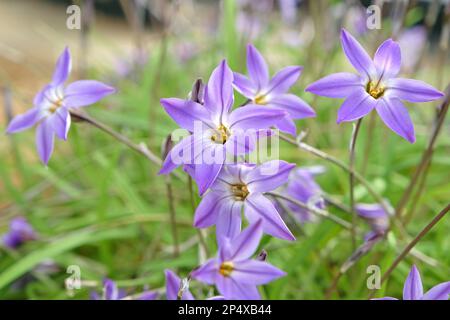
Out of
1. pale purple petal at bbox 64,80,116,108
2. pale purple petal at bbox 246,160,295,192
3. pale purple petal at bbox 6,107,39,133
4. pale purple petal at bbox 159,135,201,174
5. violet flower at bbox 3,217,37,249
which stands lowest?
violet flower at bbox 3,217,37,249

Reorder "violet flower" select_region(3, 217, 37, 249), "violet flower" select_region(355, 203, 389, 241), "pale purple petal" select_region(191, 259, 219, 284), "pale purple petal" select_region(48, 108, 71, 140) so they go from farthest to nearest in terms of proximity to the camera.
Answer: "violet flower" select_region(3, 217, 37, 249) → "violet flower" select_region(355, 203, 389, 241) → "pale purple petal" select_region(48, 108, 71, 140) → "pale purple petal" select_region(191, 259, 219, 284)

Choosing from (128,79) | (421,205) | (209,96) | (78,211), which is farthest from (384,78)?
(128,79)

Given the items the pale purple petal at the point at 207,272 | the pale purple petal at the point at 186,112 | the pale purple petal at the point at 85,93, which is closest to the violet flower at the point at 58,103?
the pale purple petal at the point at 85,93

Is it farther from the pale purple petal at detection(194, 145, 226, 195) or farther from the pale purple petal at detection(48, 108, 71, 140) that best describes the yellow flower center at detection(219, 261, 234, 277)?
the pale purple petal at detection(48, 108, 71, 140)

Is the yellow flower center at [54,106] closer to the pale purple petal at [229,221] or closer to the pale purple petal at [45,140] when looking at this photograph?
the pale purple petal at [45,140]

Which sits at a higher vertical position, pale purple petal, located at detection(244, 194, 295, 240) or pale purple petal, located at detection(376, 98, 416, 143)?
pale purple petal, located at detection(376, 98, 416, 143)

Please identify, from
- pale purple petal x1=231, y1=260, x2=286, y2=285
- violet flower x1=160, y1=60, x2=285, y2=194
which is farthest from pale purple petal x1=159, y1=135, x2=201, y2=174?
pale purple petal x1=231, y1=260, x2=286, y2=285

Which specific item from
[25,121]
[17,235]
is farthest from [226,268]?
[17,235]
